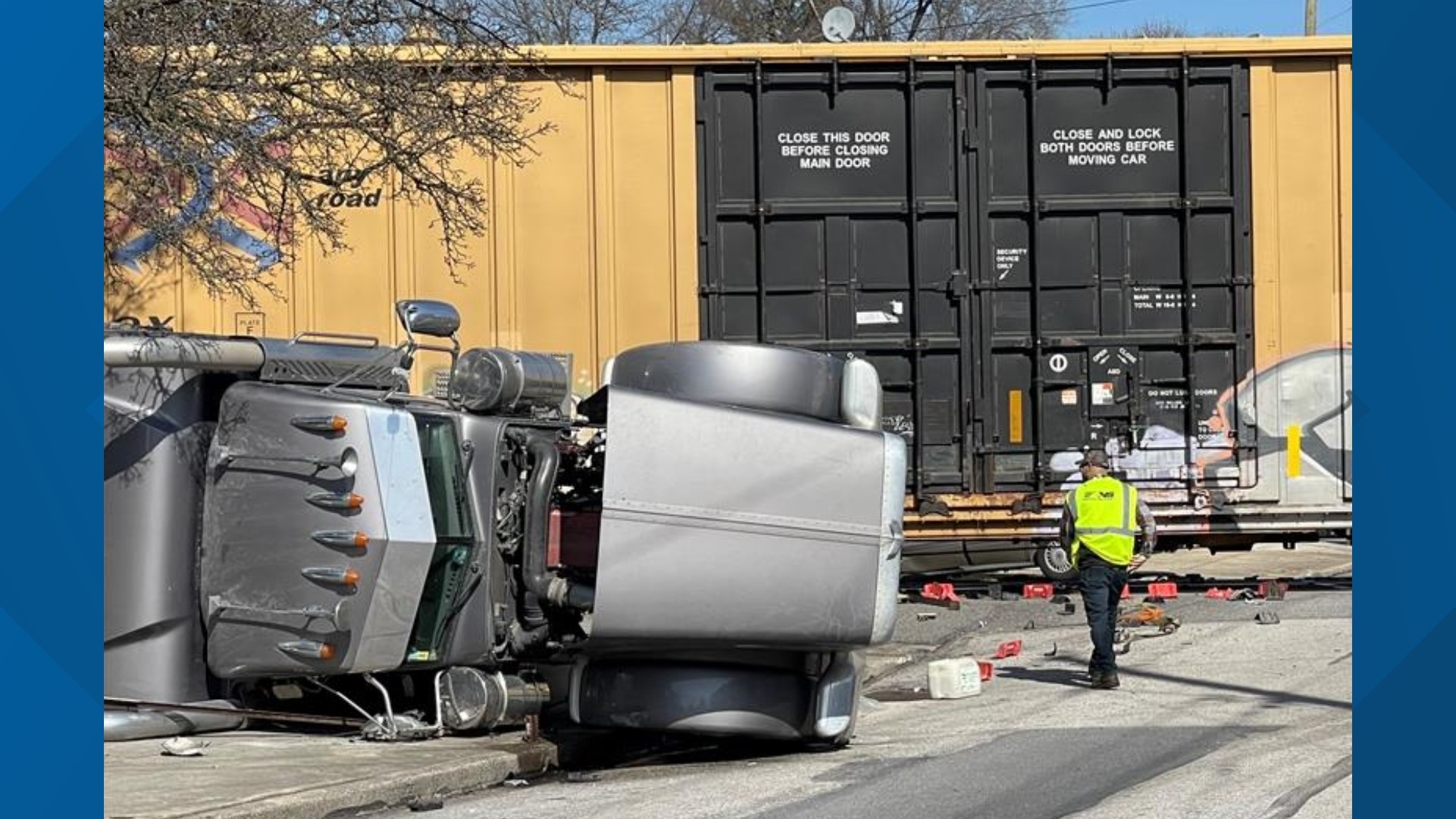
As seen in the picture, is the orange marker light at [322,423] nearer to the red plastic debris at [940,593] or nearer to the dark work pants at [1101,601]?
the dark work pants at [1101,601]

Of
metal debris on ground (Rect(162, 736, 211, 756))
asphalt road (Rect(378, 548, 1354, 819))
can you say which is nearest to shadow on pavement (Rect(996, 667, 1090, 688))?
asphalt road (Rect(378, 548, 1354, 819))

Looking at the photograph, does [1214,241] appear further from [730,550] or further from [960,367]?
[730,550]

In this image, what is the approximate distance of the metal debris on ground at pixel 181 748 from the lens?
8.88m

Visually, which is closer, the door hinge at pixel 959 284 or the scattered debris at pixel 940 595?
the door hinge at pixel 959 284

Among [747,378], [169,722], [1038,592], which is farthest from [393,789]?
[1038,592]

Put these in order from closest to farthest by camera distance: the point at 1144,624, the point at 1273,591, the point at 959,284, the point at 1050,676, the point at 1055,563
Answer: the point at 1050,676 → the point at 1144,624 → the point at 959,284 → the point at 1055,563 → the point at 1273,591

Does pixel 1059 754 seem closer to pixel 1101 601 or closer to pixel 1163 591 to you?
pixel 1101 601

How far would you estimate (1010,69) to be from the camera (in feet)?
50.0

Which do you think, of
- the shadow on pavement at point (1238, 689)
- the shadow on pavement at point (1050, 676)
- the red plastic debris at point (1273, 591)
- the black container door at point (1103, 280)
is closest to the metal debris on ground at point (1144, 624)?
the shadow on pavement at point (1238, 689)

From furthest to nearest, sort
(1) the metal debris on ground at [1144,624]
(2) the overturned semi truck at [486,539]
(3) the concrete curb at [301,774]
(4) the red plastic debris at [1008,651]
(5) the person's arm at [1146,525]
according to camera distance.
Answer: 1. (1) the metal debris on ground at [1144,624]
2. (4) the red plastic debris at [1008,651]
3. (5) the person's arm at [1146,525]
4. (2) the overturned semi truck at [486,539]
5. (3) the concrete curb at [301,774]

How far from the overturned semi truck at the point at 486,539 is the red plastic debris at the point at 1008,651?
3.81m

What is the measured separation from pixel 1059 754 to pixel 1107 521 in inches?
115

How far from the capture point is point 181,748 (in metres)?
8.88

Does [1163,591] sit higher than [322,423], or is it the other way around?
[322,423]
